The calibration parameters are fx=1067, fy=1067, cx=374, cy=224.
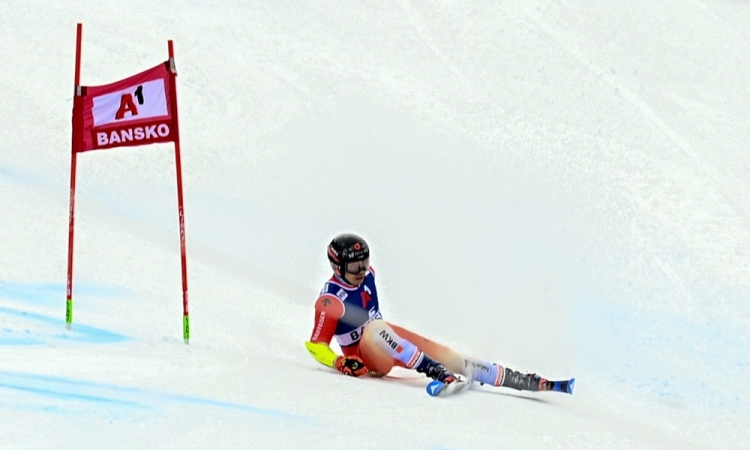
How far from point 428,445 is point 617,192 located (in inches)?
274

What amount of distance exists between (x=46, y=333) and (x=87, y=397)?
1.51 meters

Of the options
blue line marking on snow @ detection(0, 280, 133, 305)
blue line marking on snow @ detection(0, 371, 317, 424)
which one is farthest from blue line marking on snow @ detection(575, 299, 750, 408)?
blue line marking on snow @ detection(0, 280, 133, 305)

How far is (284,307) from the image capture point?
7852mm

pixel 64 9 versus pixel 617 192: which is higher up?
pixel 64 9

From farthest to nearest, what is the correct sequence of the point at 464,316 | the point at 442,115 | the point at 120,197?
the point at 442,115 → the point at 120,197 → the point at 464,316

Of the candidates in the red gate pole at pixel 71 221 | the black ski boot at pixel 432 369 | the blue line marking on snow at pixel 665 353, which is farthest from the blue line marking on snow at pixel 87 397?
the blue line marking on snow at pixel 665 353

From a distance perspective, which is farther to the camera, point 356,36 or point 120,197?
point 356,36

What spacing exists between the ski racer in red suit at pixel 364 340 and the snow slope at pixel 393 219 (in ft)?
0.43

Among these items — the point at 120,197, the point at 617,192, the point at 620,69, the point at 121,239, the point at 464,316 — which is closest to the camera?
the point at 464,316

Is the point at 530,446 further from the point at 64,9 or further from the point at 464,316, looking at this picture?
the point at 64,9

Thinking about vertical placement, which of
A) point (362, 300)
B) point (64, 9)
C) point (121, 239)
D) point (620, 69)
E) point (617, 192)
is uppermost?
point (64, 9)

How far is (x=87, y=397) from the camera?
4781 millimetres

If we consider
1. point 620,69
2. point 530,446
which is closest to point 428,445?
point 530,446

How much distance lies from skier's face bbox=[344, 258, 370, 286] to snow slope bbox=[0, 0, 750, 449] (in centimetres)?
53
